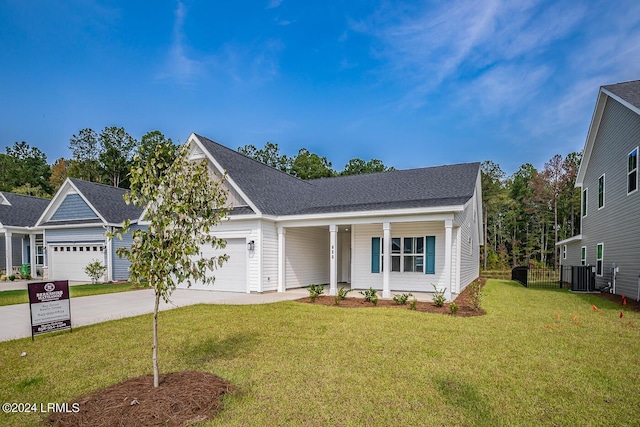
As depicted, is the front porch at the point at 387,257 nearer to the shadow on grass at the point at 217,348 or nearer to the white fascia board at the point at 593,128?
the shadow on grass at the point at 217,348

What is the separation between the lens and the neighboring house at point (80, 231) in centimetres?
1728

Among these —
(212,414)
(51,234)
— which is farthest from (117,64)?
(212,414)

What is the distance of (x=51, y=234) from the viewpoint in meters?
18.6

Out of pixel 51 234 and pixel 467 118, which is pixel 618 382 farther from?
pixel 51 234

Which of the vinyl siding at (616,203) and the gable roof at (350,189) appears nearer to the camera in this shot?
the vinyl siding at (616,203)

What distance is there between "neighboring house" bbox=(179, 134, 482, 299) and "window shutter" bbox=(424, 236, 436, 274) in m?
0.04

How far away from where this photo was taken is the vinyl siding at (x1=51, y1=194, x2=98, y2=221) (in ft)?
58.2

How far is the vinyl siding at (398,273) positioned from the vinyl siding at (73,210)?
563 inches

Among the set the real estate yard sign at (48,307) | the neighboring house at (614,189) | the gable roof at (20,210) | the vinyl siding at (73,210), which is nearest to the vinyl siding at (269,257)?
the real estate yard sign at (48,307)

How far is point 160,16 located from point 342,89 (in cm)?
987

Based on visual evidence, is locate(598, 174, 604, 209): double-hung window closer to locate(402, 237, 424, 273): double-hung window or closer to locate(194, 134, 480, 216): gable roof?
locate(194, 134, 480, 216): gable roof

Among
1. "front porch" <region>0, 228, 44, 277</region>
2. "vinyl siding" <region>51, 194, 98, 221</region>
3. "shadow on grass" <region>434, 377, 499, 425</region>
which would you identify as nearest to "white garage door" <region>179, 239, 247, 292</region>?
"vinyl siding" <region>51, 194, 98, 221</region>

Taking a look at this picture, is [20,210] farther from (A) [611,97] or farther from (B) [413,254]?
(A) [611,97]

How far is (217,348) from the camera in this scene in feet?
18.5
